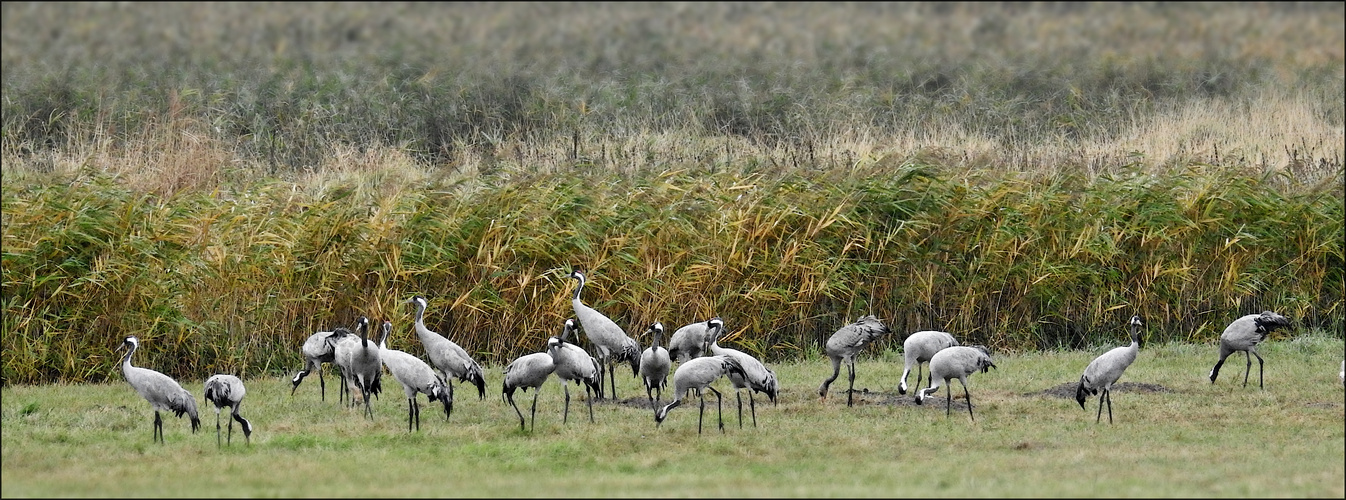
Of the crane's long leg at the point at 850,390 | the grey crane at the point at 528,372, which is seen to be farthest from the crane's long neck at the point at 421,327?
the crane's long leg at the point at 850,390

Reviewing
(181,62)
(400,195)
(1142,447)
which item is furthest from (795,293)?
(181,62)

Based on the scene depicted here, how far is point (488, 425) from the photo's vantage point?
12719 mm

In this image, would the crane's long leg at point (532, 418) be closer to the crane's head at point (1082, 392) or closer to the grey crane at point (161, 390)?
the grey crane at point (161, 390)

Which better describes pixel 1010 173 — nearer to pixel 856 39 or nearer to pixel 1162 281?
pixel 1162 281

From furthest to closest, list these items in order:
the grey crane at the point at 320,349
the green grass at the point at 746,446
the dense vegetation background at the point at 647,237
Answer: the dense vegetation background at the point at 647,237, the grey crane at the point at 320,349, the green grass at the point at 746,446

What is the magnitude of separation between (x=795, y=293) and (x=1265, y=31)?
136 feet

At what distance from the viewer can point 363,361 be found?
42.0 ft

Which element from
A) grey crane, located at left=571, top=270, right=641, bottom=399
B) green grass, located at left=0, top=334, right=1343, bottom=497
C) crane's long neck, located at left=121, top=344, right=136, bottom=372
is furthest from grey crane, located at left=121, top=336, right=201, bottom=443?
grey crane, located at left=571, top=270, right=641, bottom=399

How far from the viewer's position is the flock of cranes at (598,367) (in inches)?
463

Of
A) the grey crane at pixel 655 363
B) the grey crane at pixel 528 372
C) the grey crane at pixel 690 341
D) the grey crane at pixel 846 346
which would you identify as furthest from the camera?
the grey crane at pixel 690 341

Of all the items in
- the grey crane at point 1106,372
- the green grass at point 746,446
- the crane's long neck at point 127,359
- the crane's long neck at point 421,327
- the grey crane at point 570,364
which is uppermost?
the crane's long neck at point 421,327

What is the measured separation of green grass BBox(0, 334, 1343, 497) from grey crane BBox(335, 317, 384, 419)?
311 millimetres

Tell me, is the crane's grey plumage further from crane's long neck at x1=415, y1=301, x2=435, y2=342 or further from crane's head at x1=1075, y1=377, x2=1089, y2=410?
crane's long neck at x1=415, y1=301, x2=435, y2=342

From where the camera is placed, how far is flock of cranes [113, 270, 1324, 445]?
1176cm
